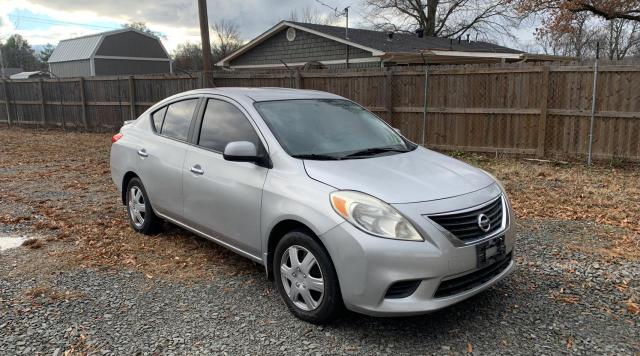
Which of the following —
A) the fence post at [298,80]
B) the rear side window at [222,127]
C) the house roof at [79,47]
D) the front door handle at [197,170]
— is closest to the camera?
the rear side window at [222,127]

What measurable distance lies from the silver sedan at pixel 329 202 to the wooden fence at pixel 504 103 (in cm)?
640

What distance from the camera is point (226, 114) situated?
14.7ft

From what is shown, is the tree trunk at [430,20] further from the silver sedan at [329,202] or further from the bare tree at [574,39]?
the silver sedan at [329,202]

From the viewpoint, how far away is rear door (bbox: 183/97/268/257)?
3.90 m

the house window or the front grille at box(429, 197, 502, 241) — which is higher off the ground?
the house window

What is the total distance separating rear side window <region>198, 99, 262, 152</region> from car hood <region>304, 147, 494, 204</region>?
0.76m

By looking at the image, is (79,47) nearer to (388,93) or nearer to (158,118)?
(388,93)

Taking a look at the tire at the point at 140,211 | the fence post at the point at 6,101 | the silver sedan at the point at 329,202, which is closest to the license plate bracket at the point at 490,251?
the silver sedan at the point at 329,202

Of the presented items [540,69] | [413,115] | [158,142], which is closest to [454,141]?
[413,115]

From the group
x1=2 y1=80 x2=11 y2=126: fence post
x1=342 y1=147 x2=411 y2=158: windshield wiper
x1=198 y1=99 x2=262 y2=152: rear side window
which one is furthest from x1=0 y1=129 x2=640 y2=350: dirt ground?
x1=2 y1=80 x2=11 y2=126: fence post

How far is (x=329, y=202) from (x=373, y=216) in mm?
304

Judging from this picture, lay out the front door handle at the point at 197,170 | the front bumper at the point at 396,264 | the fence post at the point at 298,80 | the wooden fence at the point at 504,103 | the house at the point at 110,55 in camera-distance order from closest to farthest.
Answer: the front bumper at the point at 396,264, the front door handle at the point at 197,170, the wooden fence at the point at 504,103, the fence post at the point at 298,80, the house at the point at 110,55

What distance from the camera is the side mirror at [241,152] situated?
12.4 ft

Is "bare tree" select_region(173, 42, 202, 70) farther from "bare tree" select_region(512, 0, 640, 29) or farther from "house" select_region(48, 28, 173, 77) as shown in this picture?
"bare tree" select_region(512, 0, 640, 29)
